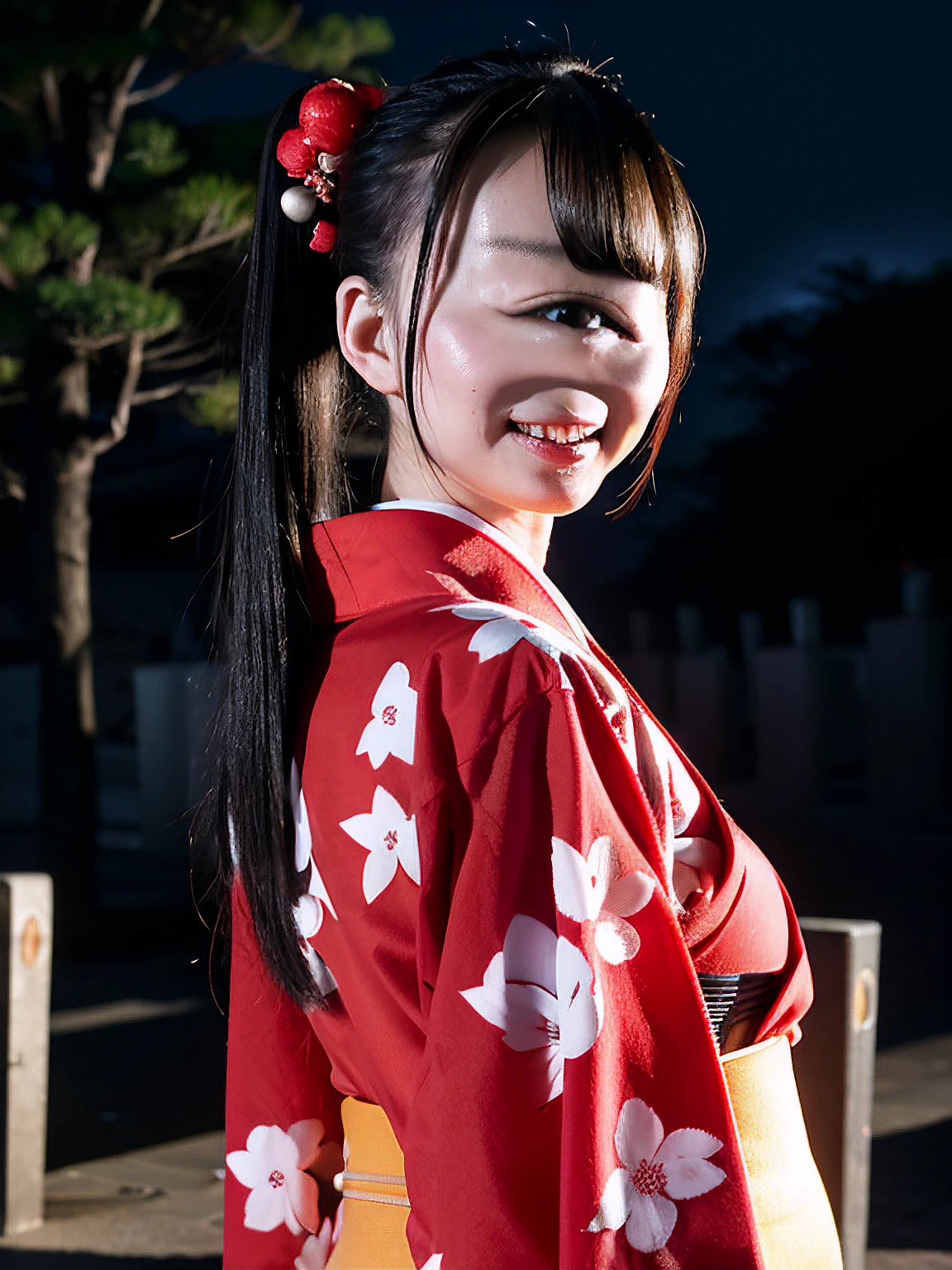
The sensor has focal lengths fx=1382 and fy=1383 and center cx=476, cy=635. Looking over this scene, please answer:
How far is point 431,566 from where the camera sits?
3.41ft

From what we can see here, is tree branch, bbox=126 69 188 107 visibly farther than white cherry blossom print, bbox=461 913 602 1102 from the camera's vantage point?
Yes

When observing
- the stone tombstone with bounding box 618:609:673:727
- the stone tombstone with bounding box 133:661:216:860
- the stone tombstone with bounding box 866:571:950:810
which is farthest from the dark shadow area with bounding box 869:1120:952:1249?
the stone tombstone with bounding box 618:609:673:727

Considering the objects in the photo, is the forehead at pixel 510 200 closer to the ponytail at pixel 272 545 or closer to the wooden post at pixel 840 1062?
the ponytail at pixel 272 545

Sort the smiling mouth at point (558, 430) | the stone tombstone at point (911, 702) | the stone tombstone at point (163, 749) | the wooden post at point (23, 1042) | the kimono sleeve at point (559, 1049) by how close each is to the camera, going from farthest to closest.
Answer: the stone tombstone at point (911, 702) < the stone tombstone at point (163, 749) < the wooden post at point (23, 1042) < the smiling mouth at point (558, 430) < the kimono sleeve at point (559, 1049)

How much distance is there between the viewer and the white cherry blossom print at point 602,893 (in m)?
0.84

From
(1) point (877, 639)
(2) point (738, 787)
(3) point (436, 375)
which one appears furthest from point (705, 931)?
(2) point (738, 787)

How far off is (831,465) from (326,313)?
2469 centimetres

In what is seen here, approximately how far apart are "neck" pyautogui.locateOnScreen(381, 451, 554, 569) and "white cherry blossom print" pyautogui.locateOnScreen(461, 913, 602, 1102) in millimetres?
378

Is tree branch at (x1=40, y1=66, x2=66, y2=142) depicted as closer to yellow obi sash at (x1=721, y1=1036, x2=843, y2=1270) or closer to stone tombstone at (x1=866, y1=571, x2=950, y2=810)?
yellow obi sash at (x1=721, y1=1036, x2=843, y2=1270)

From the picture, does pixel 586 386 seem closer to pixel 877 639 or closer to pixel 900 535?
pixel 877 639

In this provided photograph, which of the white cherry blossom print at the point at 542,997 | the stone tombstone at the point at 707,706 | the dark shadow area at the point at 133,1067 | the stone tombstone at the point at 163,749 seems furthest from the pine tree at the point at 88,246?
the stone tombstone at the point at 707,706

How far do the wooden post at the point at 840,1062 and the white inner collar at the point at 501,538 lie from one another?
1.74 metres

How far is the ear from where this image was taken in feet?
3.79

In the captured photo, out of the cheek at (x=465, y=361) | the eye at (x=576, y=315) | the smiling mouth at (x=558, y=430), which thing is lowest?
the smiling mouth at (x=558, y=430)
